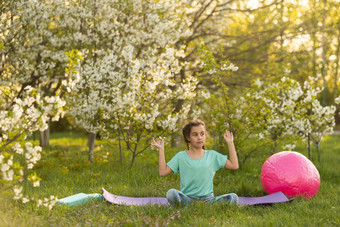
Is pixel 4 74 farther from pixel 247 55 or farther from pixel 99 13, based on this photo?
pixel 247 55

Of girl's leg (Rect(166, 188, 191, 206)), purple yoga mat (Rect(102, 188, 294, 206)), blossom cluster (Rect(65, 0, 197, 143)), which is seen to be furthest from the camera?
blossom cluster (Rect(65, 0, 197, 143))

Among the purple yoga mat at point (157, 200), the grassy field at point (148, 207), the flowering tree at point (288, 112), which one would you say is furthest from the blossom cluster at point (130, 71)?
the purple yoga mat at point (157, 200)

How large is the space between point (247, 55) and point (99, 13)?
15.6ft

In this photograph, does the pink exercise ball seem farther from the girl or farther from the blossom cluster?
the blossom cluster

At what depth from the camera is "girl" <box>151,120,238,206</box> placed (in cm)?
496

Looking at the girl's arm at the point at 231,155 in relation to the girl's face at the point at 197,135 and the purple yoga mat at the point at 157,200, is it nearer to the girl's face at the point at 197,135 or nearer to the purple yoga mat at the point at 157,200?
the girl's face at the point at 197,135

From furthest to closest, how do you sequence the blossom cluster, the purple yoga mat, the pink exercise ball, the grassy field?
1. the blossom cluster
2. the pink exercise ball
3. the purple yoga mat
4. the grassy field

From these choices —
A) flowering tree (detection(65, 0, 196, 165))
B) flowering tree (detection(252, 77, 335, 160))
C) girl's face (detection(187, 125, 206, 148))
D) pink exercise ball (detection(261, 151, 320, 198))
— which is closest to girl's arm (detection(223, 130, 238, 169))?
girl's face (detection(187, 125, 206, 148))

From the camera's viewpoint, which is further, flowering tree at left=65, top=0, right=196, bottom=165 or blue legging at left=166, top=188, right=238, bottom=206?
flowering tree at left=65, top=0, right=196, bottom=165

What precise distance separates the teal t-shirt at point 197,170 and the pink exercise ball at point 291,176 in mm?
900

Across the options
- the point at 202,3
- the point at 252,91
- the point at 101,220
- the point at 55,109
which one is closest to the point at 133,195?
the point at 101,220

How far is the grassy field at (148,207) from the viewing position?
13.8 ft

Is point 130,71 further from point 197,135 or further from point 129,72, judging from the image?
point 197,135

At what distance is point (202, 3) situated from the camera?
33.9 ft
